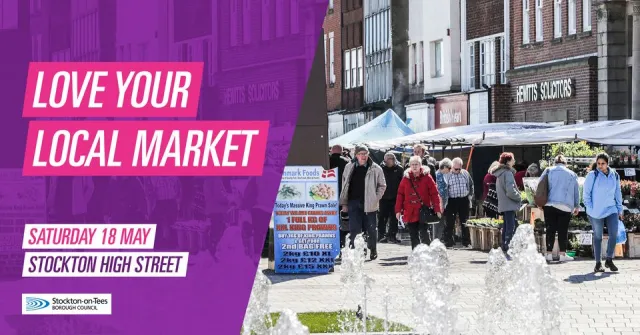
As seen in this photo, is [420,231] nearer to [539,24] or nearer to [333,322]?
[333,322]

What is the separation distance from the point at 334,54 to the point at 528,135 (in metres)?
46.0

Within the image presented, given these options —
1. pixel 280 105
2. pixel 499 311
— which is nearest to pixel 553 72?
pixel 280 105

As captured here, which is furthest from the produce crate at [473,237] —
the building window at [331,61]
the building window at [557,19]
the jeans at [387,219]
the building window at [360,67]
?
the building window at [331,61]

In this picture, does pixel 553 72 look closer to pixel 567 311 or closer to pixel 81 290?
pixel 567 311

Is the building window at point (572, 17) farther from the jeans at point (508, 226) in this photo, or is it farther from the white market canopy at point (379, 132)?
the jeans at point (508, 226)

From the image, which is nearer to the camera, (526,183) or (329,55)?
(526,183)

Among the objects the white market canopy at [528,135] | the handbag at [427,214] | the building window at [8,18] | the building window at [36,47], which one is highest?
the building window at [8,18]

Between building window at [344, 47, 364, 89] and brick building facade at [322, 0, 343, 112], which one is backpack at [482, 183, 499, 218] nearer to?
building window at [344, 47, 364, 89]

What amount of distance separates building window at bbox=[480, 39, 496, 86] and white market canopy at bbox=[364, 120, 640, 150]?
48.5ft

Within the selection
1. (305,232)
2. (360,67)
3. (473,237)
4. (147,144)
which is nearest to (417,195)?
(305,232)

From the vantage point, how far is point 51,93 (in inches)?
462

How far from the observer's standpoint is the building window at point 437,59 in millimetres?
57419

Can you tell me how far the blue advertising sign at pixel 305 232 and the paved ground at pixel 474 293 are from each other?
28 cm

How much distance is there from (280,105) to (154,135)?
574 centimetres
